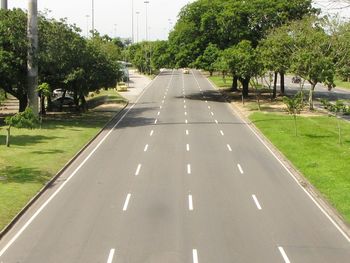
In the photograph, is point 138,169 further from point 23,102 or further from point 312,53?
point 312,53

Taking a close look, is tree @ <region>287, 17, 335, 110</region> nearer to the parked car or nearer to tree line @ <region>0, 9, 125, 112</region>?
tree line @ <region>0, 9, 125, 112</region>

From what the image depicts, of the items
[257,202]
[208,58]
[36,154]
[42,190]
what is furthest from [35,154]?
[208,58]

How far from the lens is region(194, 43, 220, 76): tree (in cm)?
6581

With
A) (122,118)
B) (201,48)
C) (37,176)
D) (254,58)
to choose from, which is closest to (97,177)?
(37,176)

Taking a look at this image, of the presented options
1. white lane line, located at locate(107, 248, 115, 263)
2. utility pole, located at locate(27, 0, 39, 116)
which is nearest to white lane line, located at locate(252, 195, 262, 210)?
white lane line, located at locate(107, 248, 115, 263)

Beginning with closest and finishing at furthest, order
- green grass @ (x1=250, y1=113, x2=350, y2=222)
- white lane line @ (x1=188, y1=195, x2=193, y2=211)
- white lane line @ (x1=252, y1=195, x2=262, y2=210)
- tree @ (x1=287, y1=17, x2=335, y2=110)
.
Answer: white lane line @ (x1=188, y1=195, x2=193, y2=211) < white lane line @ (x1=252, y1=195, x2=262, y2=210) < green grass @ (x1=250, y1=113, x2=350, y2=222) < tree @ (x1=287, y1=17, x2=335, y2=110)

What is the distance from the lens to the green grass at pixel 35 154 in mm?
22594

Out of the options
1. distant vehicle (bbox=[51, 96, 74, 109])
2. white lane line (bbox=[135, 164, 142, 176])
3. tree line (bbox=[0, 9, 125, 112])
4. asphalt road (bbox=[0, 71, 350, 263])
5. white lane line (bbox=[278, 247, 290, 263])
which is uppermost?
tree line (bbox=[0, 9, 125, 112])

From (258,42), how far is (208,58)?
6832 millimetres

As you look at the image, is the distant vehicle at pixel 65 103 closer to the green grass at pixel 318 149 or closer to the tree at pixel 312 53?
the green grass at pixel 318 149

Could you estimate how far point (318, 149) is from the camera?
33844 millimetres

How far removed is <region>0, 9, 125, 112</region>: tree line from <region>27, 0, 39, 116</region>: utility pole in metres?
0.55

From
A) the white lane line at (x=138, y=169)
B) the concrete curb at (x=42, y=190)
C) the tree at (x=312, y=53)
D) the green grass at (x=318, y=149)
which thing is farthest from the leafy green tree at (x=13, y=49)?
the tree at (x=312, y=53)

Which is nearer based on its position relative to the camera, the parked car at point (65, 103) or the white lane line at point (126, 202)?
the white lane line at point (126, 202)
